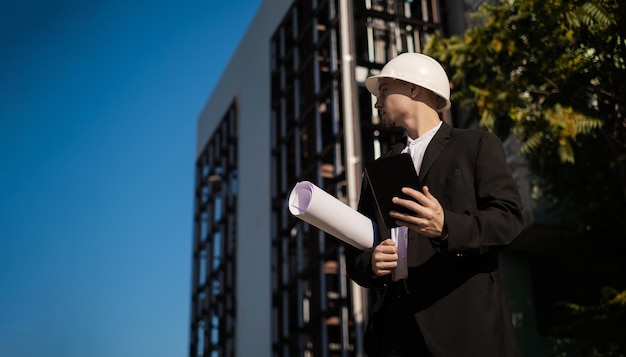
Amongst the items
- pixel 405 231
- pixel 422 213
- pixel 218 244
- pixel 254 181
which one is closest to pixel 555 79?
pixel 405 231

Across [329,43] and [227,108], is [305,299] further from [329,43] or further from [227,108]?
[227,108]

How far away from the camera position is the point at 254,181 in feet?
94.9

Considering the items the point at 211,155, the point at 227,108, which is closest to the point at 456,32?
the point at 227,108

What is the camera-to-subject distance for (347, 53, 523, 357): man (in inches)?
109

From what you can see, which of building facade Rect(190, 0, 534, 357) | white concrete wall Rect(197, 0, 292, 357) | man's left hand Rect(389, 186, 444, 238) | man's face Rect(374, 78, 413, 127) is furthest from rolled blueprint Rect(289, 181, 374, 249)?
white concrete wall Rect(197, 0, 292, 357)

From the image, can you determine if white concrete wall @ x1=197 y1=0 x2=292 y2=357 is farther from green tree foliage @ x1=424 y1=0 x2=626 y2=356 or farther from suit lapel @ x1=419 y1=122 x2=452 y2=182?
suit lapel @ x1=419 y1=122 x2=452 y2=182

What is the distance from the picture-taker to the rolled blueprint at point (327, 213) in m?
2.76

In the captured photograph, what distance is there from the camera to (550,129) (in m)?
10.8

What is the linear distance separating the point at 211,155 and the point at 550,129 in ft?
86.7

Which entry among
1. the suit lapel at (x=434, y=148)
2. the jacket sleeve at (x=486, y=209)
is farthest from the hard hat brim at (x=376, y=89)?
the jacket sleeve at (x=486, y=209)

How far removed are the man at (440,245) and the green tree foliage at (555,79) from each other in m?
7.32

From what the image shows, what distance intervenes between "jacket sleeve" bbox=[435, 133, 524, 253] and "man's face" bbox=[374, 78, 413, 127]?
0.33 meters

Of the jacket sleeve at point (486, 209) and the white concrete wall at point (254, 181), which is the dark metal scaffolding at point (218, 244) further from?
the jacket sleeve at point (486, 209)

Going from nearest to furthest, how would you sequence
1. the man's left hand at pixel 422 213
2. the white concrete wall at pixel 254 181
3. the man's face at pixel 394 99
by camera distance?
1. the man's left hand at pixel 422 213
2. the man's face at pixel 394 99
3. the white concrete wall at pixel 254 181
